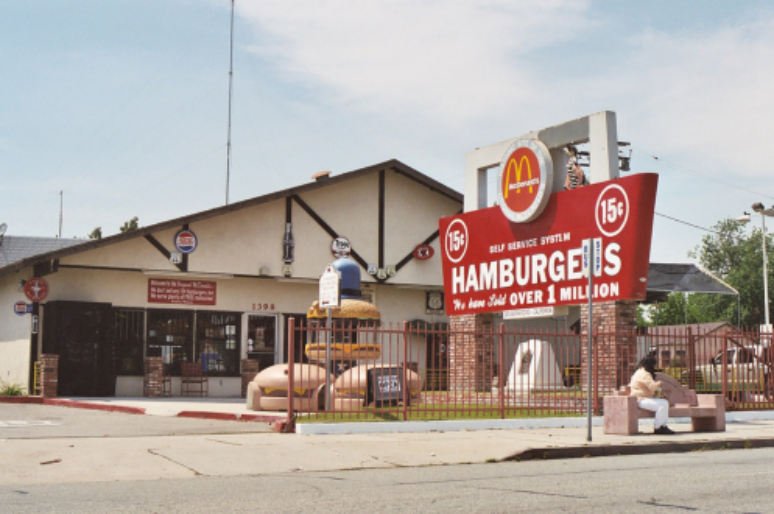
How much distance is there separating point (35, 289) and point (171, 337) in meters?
4.18

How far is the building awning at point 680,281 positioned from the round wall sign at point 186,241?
16063 millimetres

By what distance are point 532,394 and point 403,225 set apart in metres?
11.9

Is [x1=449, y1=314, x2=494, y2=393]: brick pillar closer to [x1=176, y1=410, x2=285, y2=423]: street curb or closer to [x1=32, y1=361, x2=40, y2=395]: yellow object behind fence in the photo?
[x1=176, y1=410, x2=285, y2=423]: street curb

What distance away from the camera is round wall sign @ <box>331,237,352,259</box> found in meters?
29.0

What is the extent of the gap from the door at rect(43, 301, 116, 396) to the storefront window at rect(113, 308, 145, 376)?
390 millimetres

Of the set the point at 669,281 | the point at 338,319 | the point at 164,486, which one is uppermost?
the point at 669,281

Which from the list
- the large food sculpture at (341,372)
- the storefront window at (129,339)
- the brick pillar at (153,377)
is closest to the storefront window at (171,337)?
the storefront window at (129,339)

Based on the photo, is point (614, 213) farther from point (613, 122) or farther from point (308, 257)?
point (308, 257)

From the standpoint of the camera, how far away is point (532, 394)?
19.6 meters

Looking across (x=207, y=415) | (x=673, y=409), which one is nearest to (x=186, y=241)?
(x=207, y=415)

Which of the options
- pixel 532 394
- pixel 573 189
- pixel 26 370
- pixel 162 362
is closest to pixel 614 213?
pixel 573 189

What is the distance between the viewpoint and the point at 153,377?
2594 centimetres

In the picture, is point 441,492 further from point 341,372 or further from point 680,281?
point 680,281

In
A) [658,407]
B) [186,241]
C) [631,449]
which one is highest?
[186,241]
